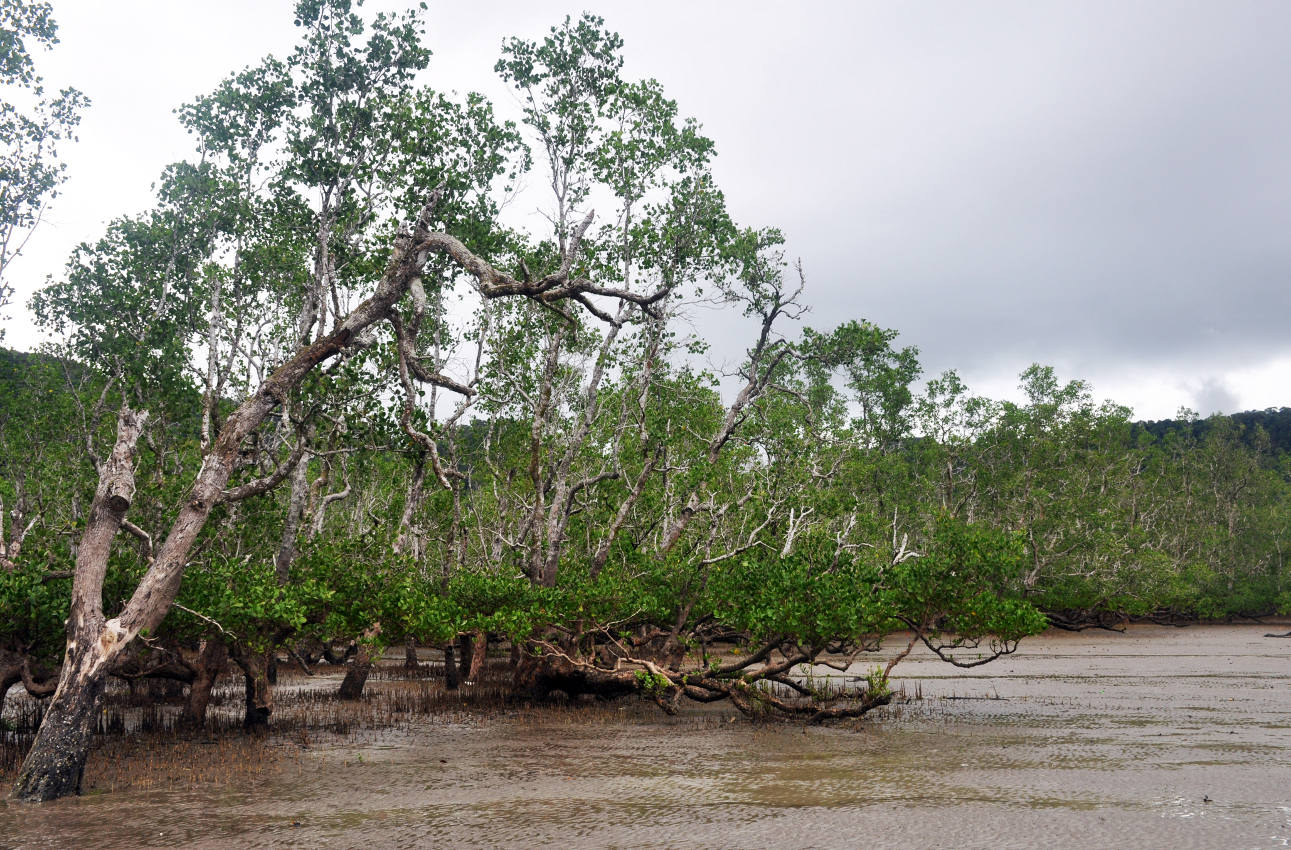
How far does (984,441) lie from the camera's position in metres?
61.8

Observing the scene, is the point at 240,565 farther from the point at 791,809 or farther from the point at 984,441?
the point at 984,441

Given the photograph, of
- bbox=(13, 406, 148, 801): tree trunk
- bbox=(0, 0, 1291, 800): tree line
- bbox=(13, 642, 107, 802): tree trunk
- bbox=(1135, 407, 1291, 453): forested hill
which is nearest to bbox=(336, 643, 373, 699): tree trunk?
bbox=(0, 0, 1291, 800): tree line

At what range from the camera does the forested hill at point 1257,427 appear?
94606mm

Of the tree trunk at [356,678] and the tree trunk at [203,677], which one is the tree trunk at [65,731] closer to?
the tree trunk at [203,677]

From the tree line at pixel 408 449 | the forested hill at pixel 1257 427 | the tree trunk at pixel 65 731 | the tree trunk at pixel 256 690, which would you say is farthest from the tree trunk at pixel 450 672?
the forested hill at pixel 1257 427

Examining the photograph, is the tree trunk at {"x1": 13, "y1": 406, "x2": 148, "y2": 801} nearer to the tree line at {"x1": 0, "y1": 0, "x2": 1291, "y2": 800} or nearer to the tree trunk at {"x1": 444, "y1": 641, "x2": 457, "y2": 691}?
the tree line at {"x1": 0, "y1": 0, "x2": 1291, "y2": 800}

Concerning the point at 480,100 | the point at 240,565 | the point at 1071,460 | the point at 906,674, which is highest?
the point at 480,100

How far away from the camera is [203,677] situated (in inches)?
688

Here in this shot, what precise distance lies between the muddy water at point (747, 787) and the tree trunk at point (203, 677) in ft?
6.98

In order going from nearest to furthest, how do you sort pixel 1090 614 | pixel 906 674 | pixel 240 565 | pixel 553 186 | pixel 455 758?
pixel 455 758 → pixel 240 565 → pixel 553 186 → pixel 906 674 → pixel 1090 614

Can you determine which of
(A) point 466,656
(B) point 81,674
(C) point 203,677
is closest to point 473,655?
(A) point 466,656

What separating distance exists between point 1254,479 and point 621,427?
72.3 m

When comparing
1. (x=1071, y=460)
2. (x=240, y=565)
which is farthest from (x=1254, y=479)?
(x=240, y=565)

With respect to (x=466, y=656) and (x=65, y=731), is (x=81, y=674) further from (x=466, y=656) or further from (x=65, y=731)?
(x=466, y=656)
